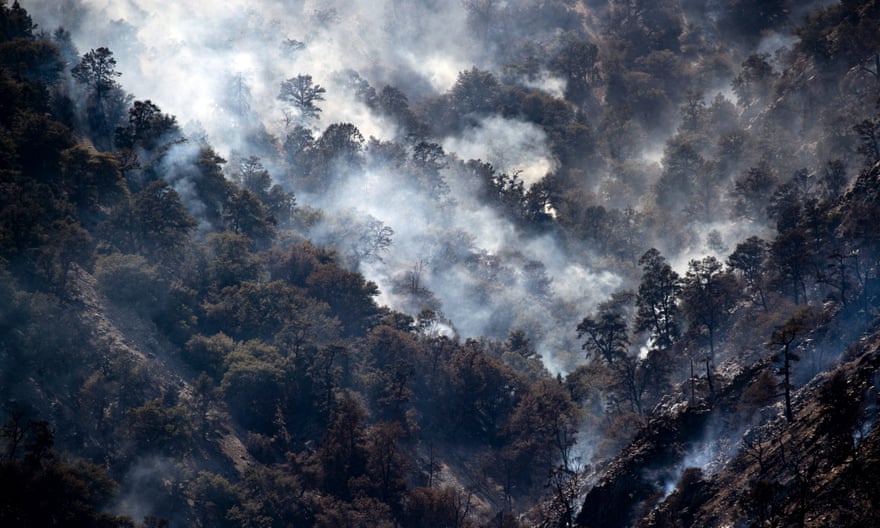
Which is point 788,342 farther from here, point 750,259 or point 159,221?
point 159,221

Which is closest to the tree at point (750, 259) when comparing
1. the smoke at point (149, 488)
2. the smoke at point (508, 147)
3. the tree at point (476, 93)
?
the smoke at point (149, 488)

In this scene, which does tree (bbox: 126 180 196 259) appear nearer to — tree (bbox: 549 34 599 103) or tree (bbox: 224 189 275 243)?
tree (bbox: 224 189 275 243)

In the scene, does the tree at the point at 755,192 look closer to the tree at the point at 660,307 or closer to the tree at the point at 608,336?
the tree at the point at 660,307

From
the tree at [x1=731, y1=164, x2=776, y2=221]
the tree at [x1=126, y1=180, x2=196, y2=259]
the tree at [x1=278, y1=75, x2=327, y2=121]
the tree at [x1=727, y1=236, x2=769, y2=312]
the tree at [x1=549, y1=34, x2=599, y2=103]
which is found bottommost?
the tree at [x1=126, y1=180, x2=196, y2=259]

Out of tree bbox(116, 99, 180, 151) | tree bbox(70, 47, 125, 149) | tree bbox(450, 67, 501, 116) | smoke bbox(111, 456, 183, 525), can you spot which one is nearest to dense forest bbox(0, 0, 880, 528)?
smoke bbox(111, 456, 183, 525)

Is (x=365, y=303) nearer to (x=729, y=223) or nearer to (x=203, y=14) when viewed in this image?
(x=729, y=223)

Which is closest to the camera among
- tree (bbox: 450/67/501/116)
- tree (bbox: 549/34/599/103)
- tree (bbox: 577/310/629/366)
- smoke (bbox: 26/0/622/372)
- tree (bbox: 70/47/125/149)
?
tree (bbox: 577/310/629/366)

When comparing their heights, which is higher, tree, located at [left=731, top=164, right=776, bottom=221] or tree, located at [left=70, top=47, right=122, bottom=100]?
tree, located at [left=731, top=164, right=776, bottom=221]
